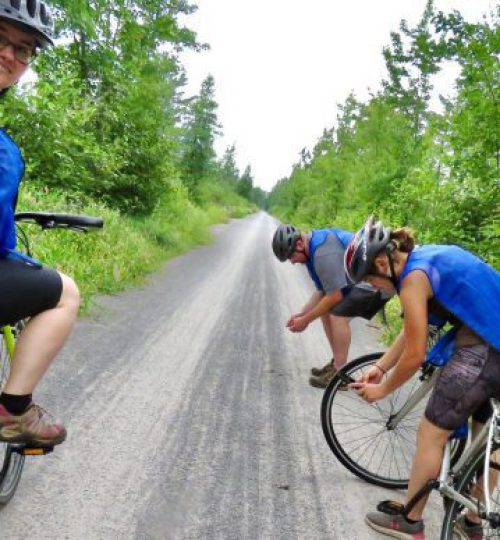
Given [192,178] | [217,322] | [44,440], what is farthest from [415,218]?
[192,178]

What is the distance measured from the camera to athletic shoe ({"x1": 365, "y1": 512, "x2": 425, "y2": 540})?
297 centimetres

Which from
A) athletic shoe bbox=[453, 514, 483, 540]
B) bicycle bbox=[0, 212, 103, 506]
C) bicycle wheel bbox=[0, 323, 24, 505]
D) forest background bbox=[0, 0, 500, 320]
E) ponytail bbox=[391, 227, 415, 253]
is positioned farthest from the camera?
forest background bbox=[0, 0, 500, 320]

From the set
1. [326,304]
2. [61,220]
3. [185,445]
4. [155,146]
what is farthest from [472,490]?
[155,146]

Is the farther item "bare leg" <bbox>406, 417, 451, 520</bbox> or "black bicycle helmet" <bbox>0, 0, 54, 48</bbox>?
"bare leg" <bbox>406, 417, 451, 520</bbox>

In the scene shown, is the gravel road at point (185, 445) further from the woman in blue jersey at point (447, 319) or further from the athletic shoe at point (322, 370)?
the woman in blue jersey at point (447, 319)

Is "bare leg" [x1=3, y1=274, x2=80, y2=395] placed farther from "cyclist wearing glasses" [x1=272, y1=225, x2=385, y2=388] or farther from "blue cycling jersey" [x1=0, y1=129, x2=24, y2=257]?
"cyclist wearing glasses" [x1=272, y1=225, x2=385, y2=388]

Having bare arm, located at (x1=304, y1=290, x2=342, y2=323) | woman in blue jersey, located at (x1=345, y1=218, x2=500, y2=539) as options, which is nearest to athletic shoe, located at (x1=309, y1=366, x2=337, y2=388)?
bare arm, located at (x1=304, y1=290, x2=342, y2=323)

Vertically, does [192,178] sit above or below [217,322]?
above

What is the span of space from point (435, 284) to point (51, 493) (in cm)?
238

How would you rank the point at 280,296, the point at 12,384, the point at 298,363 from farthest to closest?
the point at 280,296, the point at 298,363, the point at 12,384

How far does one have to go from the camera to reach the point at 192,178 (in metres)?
31.6

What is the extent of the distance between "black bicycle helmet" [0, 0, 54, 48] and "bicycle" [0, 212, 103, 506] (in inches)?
29.9

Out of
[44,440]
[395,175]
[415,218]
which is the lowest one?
[44,440]

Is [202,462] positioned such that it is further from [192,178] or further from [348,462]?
[192,178]
